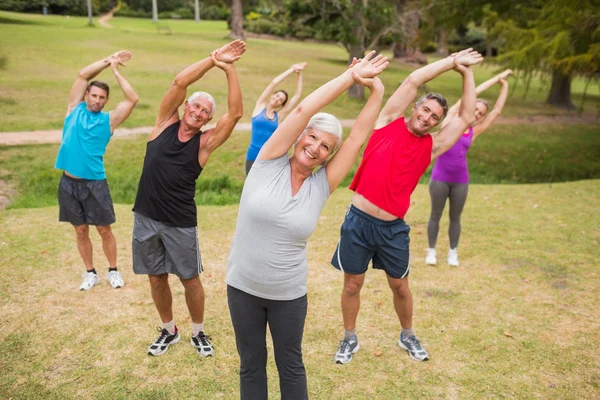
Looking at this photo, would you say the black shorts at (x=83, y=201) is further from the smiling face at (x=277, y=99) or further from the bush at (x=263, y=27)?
the bush at (x=263, y=27)

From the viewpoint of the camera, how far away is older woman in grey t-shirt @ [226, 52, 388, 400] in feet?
8.59

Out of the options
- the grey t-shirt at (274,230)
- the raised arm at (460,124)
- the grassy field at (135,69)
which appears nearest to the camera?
the grey t-shirt at (274,230)

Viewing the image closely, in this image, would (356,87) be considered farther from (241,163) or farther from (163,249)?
(163,249)

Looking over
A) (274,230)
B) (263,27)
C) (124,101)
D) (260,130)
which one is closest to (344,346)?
(274,230)

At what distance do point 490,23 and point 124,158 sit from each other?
12021mm

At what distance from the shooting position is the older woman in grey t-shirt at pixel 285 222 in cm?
262

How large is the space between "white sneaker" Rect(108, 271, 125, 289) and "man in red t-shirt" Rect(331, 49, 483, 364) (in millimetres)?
2480

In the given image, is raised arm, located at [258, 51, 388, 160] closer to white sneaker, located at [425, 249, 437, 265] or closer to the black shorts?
the black shorts

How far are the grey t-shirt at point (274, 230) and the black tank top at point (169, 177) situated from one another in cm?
95

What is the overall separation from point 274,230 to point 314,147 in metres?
0.49

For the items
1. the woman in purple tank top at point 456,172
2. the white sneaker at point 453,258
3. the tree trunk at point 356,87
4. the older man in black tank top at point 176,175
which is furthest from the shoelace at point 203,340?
the tree trunk at point 356,87

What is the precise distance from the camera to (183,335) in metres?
4.29

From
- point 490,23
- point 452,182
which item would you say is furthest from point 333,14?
point 452,182

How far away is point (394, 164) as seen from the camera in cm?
364
